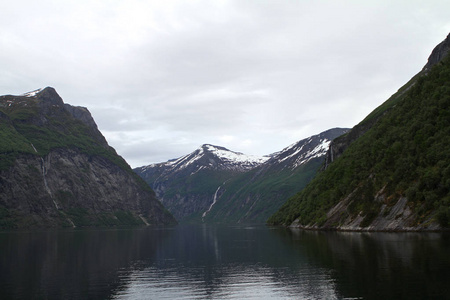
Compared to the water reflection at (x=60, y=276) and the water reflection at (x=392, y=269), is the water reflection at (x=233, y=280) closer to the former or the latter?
the water reflection at (x=392, y=269)

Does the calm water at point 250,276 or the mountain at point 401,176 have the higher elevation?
the mountain at point 401,176

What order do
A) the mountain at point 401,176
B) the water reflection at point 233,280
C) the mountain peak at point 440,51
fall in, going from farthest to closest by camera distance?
the mountain peak at point 440,51
the mountain at point 401,176
the water reflection at point 233,280

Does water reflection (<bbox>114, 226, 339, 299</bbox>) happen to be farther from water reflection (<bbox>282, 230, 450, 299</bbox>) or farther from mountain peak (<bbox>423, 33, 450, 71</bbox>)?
mountain peak (<bbox>423, 33, 450, 71</bbox>)

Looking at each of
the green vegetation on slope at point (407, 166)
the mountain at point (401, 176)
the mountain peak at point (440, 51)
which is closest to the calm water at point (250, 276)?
the mountain at point (401, 176)

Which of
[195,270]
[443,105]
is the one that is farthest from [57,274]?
[443,105]

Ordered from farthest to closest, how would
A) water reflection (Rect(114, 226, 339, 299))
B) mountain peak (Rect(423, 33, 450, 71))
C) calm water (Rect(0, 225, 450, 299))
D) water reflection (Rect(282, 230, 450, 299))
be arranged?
mountain peak (Rect(423, 33, 450, 71))
water reflection (Rect(114, 226, 339, 299))
calm water (Rect(0, 225, 450, 299))
water reflection (Rect(282, 230, 450, 299))

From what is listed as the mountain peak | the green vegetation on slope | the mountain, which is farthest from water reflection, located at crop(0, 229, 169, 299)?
the mountain peak

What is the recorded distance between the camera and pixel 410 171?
9981 centimetres

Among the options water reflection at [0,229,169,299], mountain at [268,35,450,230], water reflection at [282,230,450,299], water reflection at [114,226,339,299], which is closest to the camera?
water reflection at [282,230,450,299]

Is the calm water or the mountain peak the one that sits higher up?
the mountain peak

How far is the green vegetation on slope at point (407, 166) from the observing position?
86.8 meters

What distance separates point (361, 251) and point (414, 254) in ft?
30.3

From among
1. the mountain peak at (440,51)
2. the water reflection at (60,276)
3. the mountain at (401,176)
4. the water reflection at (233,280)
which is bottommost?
the water reflection at (233,280)

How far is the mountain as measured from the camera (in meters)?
86.7
